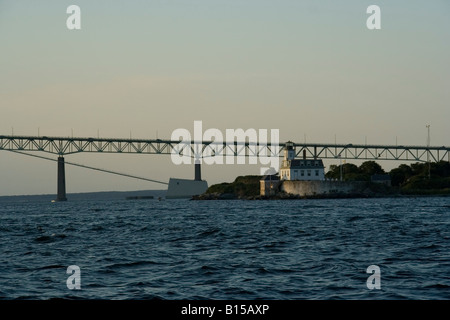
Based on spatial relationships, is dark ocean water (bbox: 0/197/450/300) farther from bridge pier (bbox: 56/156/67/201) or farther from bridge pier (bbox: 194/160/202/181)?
bridge pier (bbox: 194/160/202/181)

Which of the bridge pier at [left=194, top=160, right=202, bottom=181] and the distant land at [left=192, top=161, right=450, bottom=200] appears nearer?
the distant land at [left=192, top=161, right=450, bottom=200]

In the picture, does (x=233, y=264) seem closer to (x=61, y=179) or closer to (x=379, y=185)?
(x=379, y=185)

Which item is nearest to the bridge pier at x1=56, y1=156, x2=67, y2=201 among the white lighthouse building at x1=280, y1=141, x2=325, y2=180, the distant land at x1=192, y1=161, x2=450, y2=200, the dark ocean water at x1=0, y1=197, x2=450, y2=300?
the distant land at x1=192, y1=161, x2=450, y2=200

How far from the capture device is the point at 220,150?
6777 inches

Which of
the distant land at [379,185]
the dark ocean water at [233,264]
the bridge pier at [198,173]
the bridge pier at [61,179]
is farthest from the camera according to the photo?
the bridge pier at [198,173]

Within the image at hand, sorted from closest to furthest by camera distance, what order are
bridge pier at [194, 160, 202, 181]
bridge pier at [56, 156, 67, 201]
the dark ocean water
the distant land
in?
the dark ocean water → the distant land → bridge pier at [56, 156, 67, 201] → bridge pier at [194, 160, 202, 181]

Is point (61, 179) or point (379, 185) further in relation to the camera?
point (61, 179)

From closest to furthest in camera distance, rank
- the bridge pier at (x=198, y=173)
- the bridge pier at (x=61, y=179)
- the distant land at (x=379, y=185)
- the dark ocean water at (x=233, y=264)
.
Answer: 1. the dark ocean water at (x=233, y=264)
2. the distant land at (x=379, y=185)
3. the bridge pier at (x=61, y=179)
4. the bridge pier at (x=198, y=173)

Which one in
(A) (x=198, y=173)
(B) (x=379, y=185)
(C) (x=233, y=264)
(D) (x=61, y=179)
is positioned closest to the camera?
(C) (x=233, y=264)

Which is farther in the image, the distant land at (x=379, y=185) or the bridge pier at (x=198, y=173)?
the bridge pier at (x=198, y=173)

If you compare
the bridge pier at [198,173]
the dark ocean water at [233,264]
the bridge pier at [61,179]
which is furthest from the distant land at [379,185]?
the dark ocean water at [233,264]

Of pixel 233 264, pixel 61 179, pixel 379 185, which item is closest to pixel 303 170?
pixel 379 185

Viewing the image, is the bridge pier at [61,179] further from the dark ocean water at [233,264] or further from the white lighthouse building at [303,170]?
the dark ocean water at [233,264]
